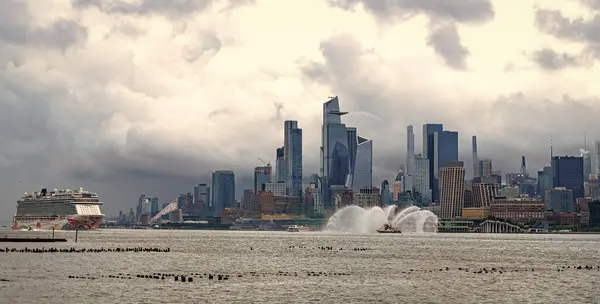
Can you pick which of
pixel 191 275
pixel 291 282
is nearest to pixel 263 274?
pixel 191 275

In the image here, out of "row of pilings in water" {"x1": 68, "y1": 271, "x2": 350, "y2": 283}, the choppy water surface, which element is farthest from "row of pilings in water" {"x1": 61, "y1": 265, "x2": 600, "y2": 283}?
the choppy water surface

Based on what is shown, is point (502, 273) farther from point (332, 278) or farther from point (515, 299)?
point (515, 299)

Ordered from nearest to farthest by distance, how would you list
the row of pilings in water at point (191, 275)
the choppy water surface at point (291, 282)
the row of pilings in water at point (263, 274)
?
the choppy water surface at point (291, 282) → the row of pilings in water at point (191, 275) → the row of pilings in water at point (263, 274)

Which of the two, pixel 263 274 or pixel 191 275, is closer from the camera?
pixel 191 275

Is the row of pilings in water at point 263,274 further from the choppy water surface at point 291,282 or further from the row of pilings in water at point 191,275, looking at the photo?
the choppy water surface at point 291,282

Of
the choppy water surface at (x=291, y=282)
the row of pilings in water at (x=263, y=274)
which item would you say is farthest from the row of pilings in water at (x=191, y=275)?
the choppy water surface at (x=291, y=282)

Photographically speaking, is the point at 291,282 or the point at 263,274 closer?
the point at 291,282

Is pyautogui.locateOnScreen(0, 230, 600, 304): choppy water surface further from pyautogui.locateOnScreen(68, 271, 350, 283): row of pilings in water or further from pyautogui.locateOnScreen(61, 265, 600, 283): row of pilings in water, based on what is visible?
pyautogui.locateOnScreen(68, 271, 350, 283): row of pilings in water

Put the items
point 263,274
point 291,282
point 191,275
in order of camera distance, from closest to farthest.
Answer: point 291,282 → point 191,275 → point 263,274

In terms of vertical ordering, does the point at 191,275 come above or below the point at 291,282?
above

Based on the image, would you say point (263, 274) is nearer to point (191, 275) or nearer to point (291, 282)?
point (191, 275)

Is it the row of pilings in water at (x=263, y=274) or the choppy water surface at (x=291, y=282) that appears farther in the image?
the row of pilings in water at (x=263, y=274)

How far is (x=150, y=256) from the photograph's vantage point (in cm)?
18888

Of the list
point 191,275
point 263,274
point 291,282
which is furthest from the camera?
point 263,274
